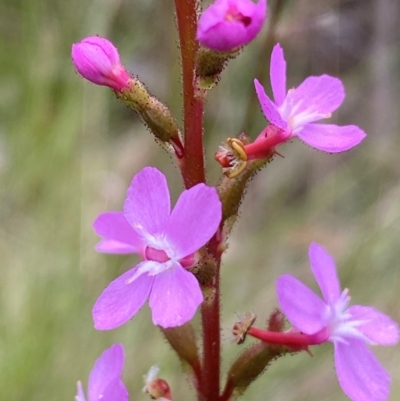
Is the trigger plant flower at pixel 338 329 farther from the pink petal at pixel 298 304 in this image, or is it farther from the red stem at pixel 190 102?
the red stem at pixel 190 102

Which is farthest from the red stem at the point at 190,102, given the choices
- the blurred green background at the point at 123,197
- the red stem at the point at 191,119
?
the blurred green background at the point at 123,197

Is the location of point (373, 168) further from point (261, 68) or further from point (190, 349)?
point (190, 349)

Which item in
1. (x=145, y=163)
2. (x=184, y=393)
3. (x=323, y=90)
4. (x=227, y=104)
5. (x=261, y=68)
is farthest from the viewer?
(x=145, y=163)

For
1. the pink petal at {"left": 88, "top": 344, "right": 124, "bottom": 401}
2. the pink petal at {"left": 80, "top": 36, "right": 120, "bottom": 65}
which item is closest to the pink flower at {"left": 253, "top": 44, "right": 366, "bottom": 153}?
the pink petal at {"left": 80, "top": 36, "right": 120, "bottom": 65}

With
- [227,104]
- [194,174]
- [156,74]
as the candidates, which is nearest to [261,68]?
[227,104]

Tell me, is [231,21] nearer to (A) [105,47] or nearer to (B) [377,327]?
(A) [105,47]

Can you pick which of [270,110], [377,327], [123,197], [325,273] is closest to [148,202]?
[270,110]
